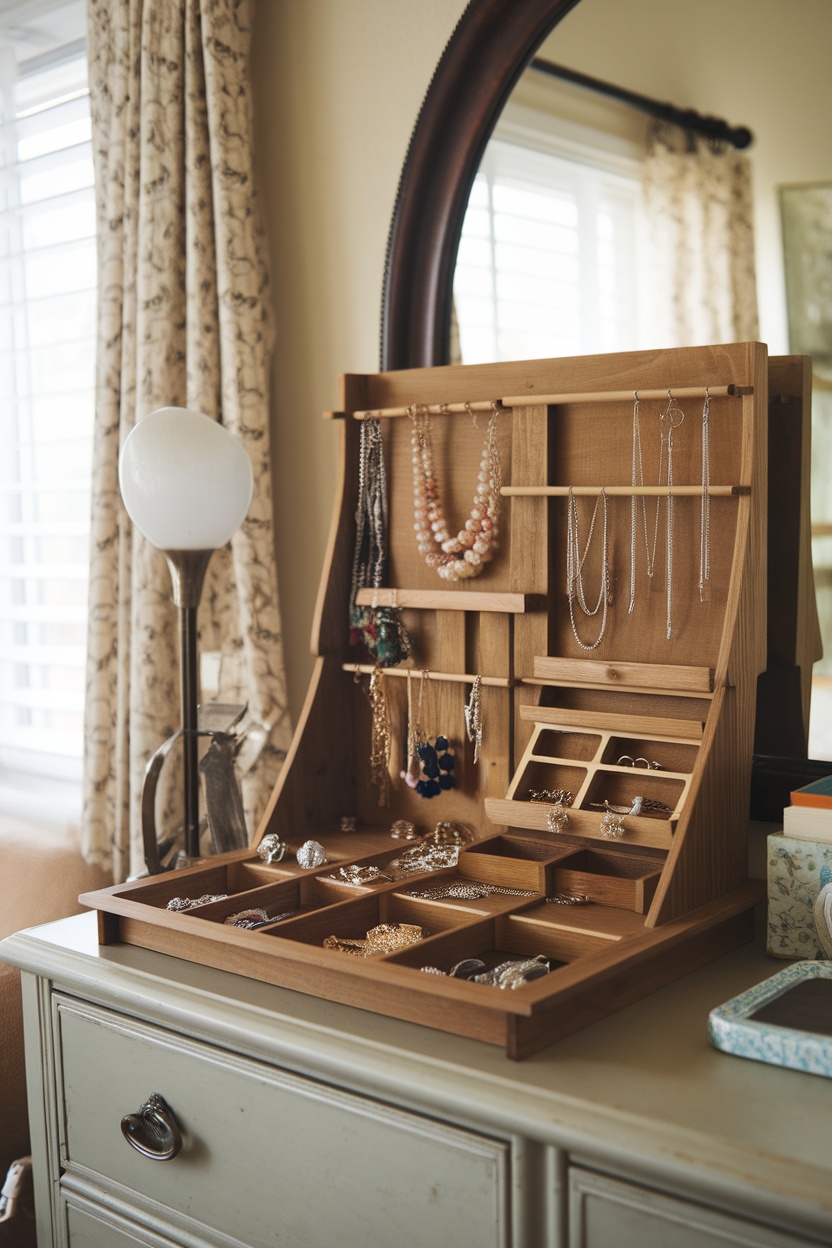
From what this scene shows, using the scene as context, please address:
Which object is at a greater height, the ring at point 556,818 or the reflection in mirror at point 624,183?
the reflection in mirror at point 624,183

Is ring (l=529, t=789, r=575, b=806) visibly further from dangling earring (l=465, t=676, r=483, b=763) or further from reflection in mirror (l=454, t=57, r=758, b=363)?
reflection in mirror (l=454, t=57, r=758, b=363)

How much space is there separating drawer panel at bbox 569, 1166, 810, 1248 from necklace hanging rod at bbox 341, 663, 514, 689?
1.99ft

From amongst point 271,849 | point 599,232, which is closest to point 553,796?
point 271,849

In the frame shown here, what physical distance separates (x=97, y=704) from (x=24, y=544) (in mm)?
704

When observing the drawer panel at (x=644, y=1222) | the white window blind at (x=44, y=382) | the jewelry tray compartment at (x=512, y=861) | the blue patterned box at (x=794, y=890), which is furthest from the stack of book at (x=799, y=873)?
the white window blind at (x=44, y=382)

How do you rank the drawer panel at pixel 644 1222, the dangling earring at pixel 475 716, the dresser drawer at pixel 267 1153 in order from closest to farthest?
the drawer panel at pixel 644 1222
the dresser drawer at pixel 267 1153
the dangling earring at pixel 475 716

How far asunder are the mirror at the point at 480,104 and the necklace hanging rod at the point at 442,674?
471 mm

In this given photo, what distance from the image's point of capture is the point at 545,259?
5.08ft

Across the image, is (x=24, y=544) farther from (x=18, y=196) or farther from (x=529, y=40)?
(x=529, y=40)

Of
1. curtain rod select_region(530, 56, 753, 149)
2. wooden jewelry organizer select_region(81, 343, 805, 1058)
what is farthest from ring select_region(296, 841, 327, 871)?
curtain rod select_region(530, 56, 753, 149)

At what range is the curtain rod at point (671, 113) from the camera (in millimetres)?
1344

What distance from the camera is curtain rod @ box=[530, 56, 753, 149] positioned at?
1344 millimetres

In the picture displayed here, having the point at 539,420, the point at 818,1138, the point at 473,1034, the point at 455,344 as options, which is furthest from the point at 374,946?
the point at 455,344

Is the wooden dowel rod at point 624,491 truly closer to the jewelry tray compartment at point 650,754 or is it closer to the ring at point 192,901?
the jewelry tray compartment at point 650,754
